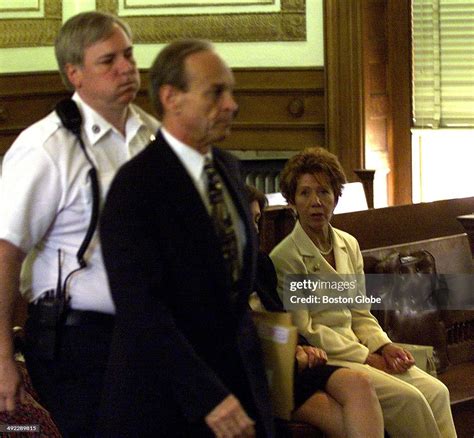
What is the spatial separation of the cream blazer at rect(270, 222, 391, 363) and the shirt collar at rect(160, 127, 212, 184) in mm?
1335

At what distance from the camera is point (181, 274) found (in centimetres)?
197

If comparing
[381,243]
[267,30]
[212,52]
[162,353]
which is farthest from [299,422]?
[267,30]

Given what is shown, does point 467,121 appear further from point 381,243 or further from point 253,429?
point 253,429

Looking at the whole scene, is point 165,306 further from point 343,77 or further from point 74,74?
point 343,77

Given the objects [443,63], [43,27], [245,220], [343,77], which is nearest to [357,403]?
[245,220]

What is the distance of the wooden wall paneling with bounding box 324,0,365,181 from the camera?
8.33 meters

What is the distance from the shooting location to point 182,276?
1.97 metres

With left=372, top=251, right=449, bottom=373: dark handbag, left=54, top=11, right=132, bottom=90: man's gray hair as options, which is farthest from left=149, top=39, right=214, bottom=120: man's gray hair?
left=372, top=251, right=449, bottom=373: dark handbag

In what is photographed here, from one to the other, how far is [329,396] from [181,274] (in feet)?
3.82

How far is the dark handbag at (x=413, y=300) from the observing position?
403 centimetres

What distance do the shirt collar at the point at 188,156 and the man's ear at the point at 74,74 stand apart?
348 mm

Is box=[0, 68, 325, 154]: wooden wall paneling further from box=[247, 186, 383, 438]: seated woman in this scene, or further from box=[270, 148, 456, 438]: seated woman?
box=[247, 186, 383, 438]: seated woman

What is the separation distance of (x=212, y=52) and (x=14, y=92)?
6.96 meters

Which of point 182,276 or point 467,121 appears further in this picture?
point 467,121
